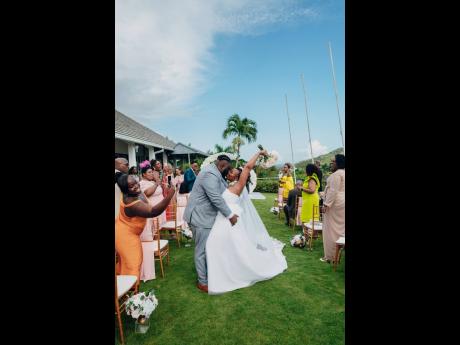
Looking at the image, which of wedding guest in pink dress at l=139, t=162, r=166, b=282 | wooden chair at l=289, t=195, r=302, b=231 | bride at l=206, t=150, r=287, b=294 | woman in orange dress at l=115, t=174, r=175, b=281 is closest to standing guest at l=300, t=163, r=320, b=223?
wooden chair at l=289, t=195, r=302, b=231

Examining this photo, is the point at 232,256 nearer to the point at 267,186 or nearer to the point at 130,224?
the point at 130,224

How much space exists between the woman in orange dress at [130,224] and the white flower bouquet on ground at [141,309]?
0.42 meters

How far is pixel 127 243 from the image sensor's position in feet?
11.1

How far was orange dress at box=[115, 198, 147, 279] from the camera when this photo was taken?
11.1ft

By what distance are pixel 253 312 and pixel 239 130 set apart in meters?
31.4

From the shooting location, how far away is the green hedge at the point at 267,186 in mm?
20328

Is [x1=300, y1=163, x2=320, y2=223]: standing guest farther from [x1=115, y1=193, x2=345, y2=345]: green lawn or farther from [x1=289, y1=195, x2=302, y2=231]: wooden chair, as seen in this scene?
[x1=115, y1=193, x2=345, y2=345]: green lawn

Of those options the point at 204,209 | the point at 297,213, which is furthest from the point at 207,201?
the point at 297,213

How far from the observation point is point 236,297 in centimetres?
382

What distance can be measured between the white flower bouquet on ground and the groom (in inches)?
Answer: 47.8

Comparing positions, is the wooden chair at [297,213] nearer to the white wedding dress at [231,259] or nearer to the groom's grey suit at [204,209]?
the white wedding dress at [231,259]
